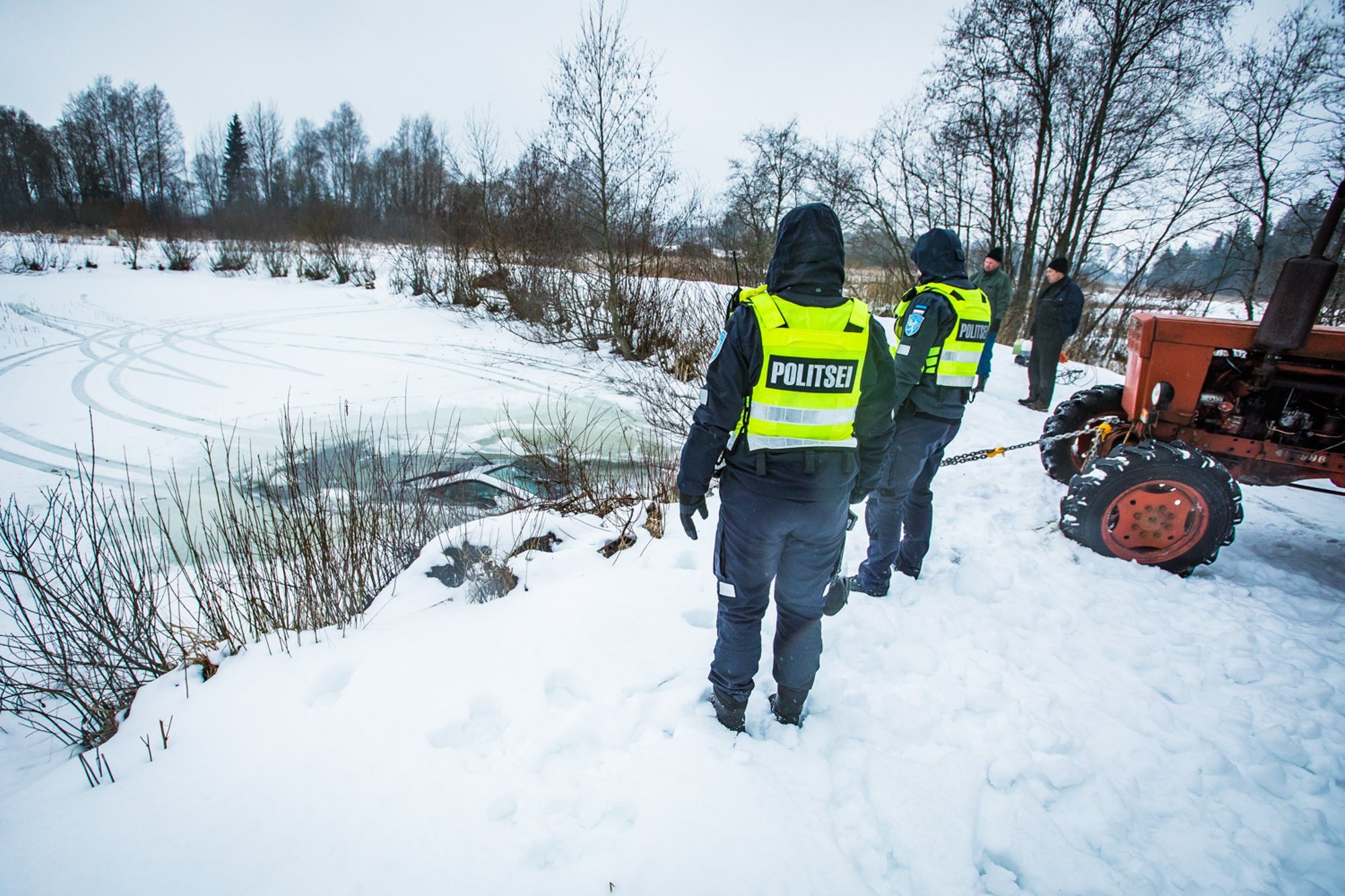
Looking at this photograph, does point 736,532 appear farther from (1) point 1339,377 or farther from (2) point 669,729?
(1) point 1339,377

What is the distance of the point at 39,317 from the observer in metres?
13.0

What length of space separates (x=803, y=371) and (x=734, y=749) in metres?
1.43

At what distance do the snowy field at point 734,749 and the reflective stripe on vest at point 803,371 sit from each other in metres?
1.22

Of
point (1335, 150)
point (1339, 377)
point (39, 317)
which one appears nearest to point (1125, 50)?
point (1335, 150)

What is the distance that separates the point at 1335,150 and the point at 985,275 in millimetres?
11086

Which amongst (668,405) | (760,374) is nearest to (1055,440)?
(760,374)

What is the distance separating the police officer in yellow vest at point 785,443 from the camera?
1.84m

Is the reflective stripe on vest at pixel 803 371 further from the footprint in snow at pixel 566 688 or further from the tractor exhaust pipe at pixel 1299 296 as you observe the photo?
the tractor exhaust pipe at pixel 1299 296

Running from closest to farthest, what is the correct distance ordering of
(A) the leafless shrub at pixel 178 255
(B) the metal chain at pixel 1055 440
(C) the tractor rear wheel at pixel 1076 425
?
(B) the metal chain at pixel 1055 440 → (C) the tractor rear wheel at pixel 1076 425 → (A) the leafless shrub at pixel 178 255

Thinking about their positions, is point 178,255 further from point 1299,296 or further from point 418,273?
point 1299,296

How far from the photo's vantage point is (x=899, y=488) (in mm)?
2947

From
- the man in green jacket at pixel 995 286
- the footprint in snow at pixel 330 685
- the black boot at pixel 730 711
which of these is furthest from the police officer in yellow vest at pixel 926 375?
the man in green jacket at pixel 995 286

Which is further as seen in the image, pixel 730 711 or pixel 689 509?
pixel 730 711

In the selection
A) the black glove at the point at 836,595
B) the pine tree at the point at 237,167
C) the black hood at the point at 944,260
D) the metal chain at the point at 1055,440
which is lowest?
the black glove at the point at 836,595
